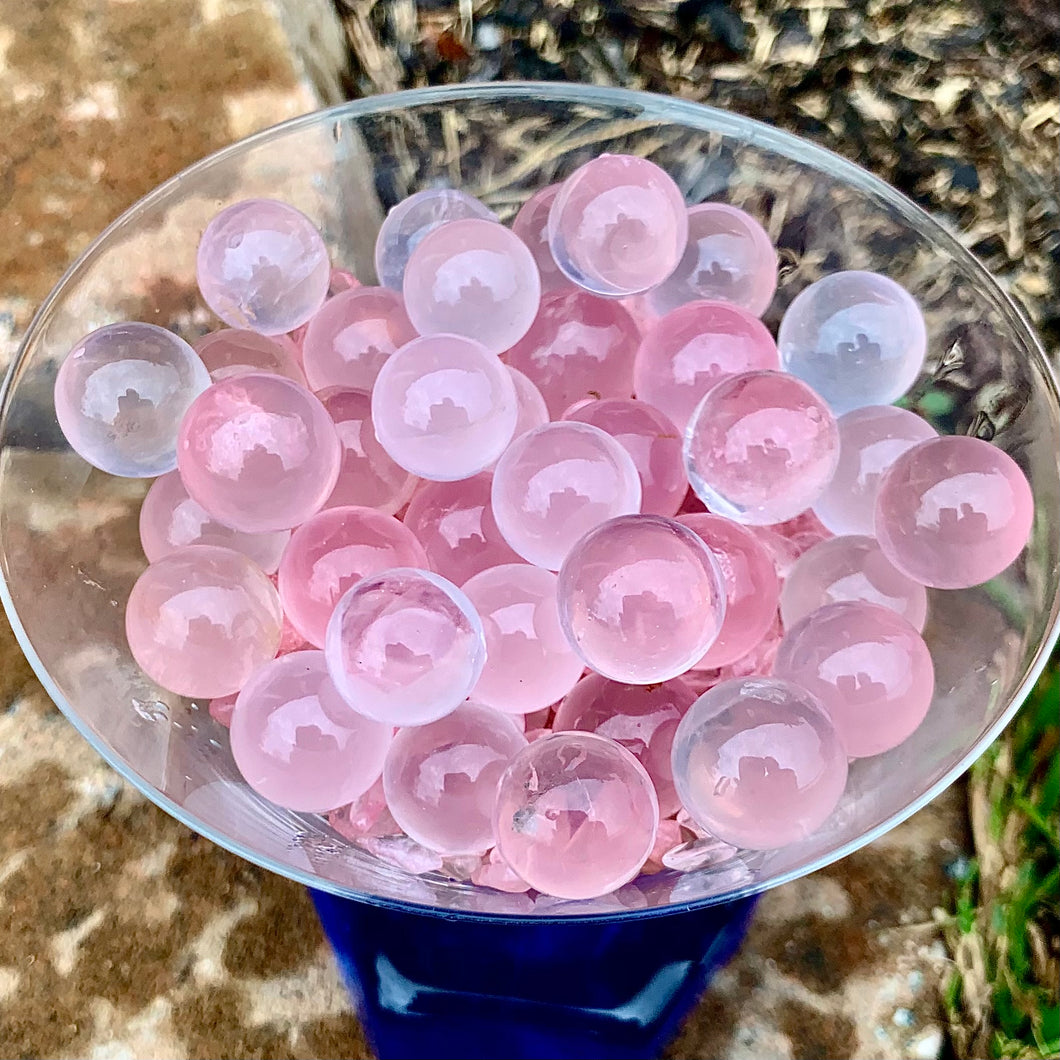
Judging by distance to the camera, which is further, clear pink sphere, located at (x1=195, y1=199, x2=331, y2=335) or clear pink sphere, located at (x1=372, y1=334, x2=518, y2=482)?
clear pink sphere, located at (x1=195, y1=199, x2=331, y2=335)

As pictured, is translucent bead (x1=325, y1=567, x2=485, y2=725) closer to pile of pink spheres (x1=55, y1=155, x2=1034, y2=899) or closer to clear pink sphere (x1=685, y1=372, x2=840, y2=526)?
pile of pink spheres (x1=55, y1=155, x2=1034, y2=899)

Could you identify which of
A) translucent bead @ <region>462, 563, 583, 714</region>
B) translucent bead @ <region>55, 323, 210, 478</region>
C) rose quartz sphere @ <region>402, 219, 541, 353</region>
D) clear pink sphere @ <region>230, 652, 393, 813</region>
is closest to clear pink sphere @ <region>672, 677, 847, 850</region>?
translucent bead @ <region>462, 563, 583, 714</region>

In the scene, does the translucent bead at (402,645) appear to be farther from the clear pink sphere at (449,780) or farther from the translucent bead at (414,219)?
the translucent bead at (414,219)

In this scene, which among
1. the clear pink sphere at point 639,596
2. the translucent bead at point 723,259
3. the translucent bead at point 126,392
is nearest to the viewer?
the clear pink sphere at point 639,596

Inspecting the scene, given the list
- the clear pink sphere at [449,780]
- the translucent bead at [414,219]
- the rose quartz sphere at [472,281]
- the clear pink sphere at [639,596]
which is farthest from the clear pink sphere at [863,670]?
the translucent bead at [414,219]

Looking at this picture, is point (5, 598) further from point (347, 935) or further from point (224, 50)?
point (224, 50)

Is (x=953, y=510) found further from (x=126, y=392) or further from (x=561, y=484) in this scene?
(x=126, y=392)
